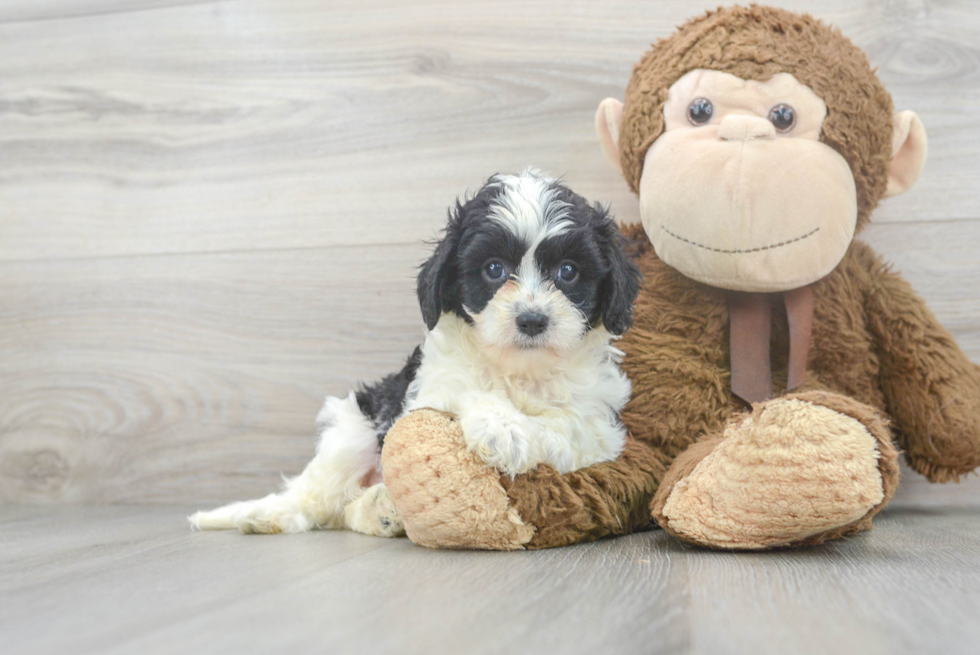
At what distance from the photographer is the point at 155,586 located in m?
1.19

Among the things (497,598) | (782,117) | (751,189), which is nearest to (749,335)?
(751,189)

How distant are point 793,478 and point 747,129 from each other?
0.68 meters

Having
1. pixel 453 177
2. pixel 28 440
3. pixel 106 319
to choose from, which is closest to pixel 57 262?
pixel 106 319

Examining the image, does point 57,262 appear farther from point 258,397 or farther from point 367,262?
point 367,262

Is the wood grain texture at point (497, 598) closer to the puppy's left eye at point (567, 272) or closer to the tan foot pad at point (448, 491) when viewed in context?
the tan foot pad at point (448, 491)

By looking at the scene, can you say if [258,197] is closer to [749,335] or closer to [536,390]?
[536,390]

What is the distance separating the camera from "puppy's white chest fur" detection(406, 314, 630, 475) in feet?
4.76

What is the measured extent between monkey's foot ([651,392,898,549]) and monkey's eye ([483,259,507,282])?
48 cm

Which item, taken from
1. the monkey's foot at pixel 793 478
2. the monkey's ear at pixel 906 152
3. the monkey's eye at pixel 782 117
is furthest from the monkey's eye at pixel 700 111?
the monkey's foot at pixel 793 478

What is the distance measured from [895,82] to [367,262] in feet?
4.58

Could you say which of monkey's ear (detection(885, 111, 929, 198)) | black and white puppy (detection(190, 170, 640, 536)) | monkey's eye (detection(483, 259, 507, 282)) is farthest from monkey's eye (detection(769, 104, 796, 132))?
monkey's eye (detection(483, 259, 507, 282))

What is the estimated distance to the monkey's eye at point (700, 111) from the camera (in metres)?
1.64

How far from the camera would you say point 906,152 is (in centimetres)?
175

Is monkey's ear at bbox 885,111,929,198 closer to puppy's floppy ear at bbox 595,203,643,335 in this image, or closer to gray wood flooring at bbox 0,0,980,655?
gray wood flooring at bbox 0,0,980,655
